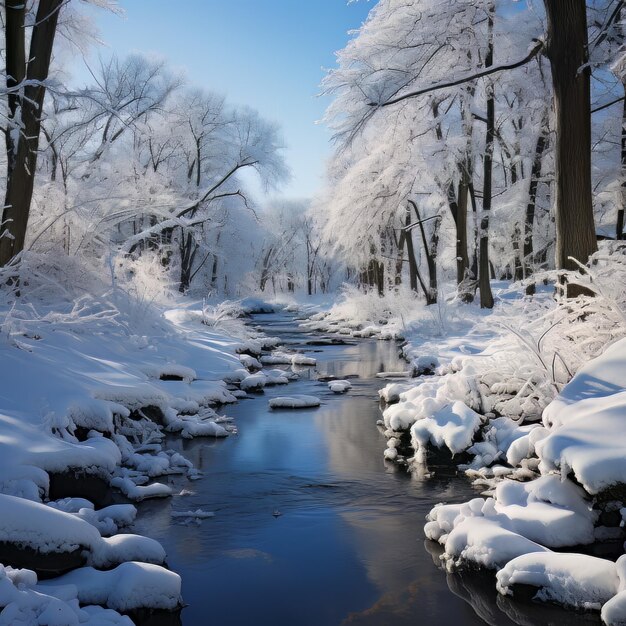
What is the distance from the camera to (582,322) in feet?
20.6

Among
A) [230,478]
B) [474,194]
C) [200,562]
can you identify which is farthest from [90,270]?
[474,194]

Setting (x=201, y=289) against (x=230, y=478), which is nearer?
(x=230, y=478)

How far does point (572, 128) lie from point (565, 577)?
5.33 m

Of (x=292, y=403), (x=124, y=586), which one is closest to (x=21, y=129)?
Answer: (x=292, y=403)

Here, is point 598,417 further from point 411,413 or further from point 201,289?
point 201,289

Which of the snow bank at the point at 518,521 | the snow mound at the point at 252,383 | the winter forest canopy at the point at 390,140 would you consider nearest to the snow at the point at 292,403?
the snow mound at the point at 252,383

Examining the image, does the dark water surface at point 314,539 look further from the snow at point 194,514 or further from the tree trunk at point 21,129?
the tree trunk at point 21,129

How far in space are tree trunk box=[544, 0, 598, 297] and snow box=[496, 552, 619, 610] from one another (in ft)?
13.4

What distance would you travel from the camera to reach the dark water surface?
3.63 meters

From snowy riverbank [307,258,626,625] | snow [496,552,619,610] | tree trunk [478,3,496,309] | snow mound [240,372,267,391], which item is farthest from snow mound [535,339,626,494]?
tree trunk [478,3,496,309]

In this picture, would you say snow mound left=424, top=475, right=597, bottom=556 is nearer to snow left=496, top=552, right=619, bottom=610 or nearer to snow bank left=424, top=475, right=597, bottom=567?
snow bank left=424, top=475, right=597, bottom=567

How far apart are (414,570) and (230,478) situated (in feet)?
8.04

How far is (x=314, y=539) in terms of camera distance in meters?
4.66

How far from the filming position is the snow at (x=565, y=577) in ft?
11.5
